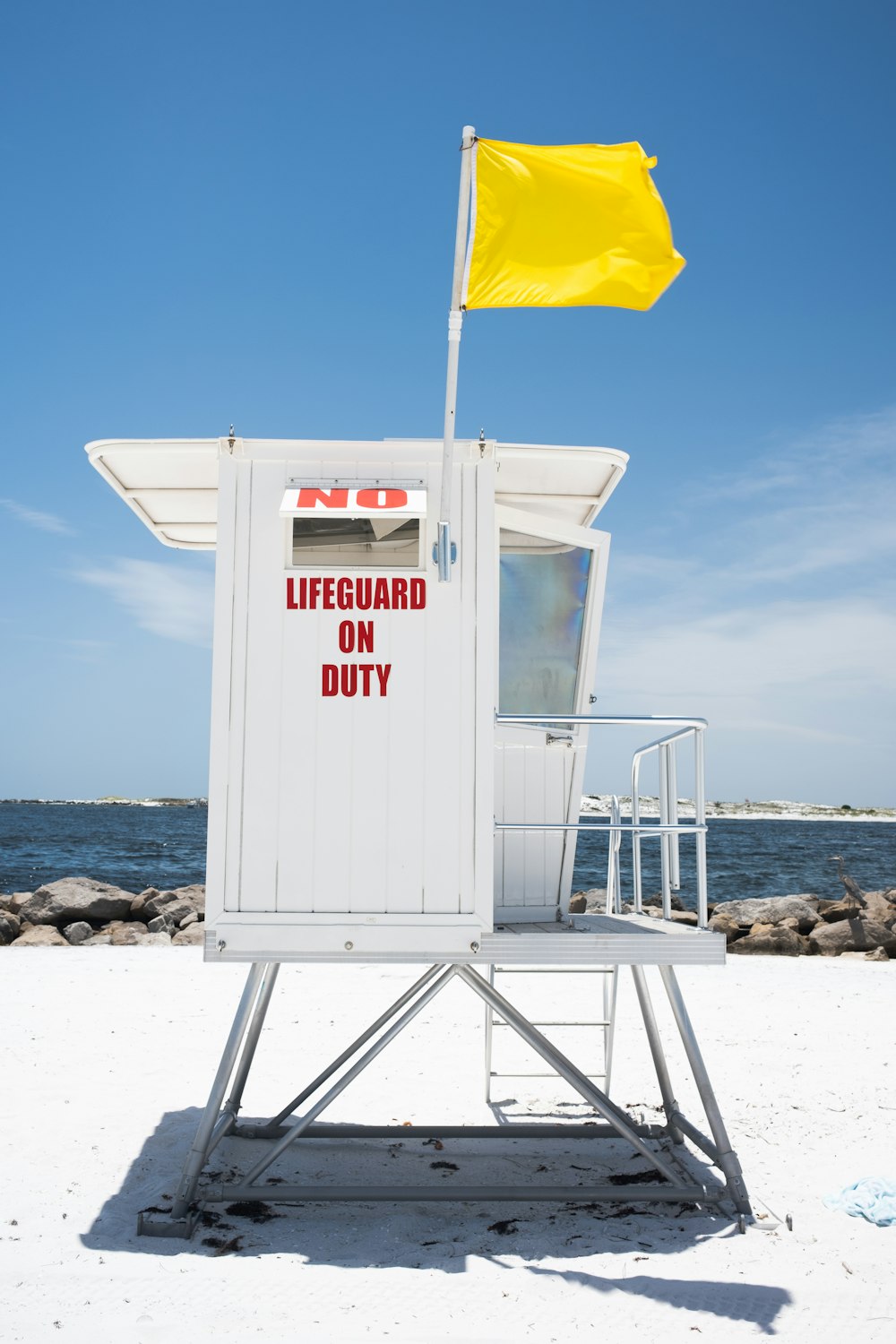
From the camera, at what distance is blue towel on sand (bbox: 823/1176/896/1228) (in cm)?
593

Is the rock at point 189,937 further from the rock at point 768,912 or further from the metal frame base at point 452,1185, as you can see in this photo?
the metal frame base at point 452,1185

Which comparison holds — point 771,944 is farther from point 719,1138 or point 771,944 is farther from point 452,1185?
point 452,1185

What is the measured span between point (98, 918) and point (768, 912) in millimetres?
11832

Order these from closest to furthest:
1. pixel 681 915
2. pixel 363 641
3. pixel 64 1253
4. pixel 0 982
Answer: pixel 64 1253 → pixel 363 641 → pixel 0 982 → pixel 681 915

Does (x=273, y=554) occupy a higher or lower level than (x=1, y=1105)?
higher

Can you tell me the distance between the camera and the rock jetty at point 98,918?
673 inches

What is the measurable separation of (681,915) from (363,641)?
48.4 ft

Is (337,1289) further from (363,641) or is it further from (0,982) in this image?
(0,982)

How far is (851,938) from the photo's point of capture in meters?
16.8

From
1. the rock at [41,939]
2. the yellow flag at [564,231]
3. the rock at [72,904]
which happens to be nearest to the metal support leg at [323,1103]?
the yellow flag at [564,231]

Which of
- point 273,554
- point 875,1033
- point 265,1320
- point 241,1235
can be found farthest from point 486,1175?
point 875,1033

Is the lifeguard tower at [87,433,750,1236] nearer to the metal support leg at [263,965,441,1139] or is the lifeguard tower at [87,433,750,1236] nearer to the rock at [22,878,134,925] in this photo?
the metal support leg at [263,965,441,1139]

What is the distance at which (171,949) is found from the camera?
14.9m

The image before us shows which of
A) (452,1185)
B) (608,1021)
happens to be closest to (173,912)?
(608,1021)
